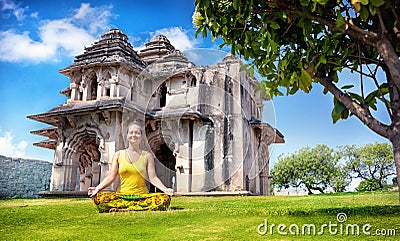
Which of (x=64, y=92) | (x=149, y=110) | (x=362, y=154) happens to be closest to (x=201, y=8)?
(x=149, y=110)

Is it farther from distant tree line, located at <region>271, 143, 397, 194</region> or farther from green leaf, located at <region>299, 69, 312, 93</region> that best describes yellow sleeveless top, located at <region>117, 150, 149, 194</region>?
distant tree line, located at <region>271, 143, 397, 194</region>

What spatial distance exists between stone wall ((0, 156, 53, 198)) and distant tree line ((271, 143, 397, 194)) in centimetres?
2723

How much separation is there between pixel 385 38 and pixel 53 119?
19939mm

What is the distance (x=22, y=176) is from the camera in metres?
28.3

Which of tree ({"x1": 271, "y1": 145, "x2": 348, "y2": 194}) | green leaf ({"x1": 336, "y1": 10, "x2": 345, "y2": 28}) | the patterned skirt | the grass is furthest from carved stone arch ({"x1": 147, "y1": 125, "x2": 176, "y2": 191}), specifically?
tree ({"x1": 271, "y1": 145, "x2": 348, "y2": 194})

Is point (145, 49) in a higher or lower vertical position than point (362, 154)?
higher

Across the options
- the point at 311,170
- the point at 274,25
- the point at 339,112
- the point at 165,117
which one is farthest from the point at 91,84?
the point at 311,170

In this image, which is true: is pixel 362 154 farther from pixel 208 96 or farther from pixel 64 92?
pixel 64 92

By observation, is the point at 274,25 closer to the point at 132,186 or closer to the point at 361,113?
the point at 361,113

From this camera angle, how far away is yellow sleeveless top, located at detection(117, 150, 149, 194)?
8109 millimetres

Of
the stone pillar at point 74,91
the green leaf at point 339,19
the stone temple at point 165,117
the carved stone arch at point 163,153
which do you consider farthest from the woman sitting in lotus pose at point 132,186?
the stone pillar at point 74,91

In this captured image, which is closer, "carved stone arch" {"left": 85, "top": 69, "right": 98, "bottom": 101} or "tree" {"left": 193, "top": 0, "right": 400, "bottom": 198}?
"tree" {"left": 193, "top": 0, "right": 400, "bottom": 198}

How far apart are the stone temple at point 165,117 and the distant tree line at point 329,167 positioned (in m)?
21.6

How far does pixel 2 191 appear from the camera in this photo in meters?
26.0
